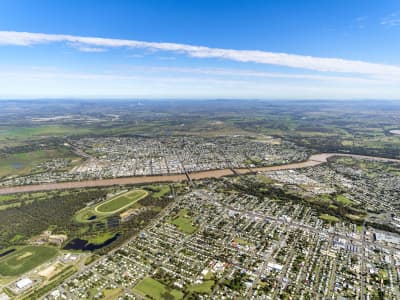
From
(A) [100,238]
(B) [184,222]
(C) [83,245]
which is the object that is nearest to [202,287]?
(B) [184,222]

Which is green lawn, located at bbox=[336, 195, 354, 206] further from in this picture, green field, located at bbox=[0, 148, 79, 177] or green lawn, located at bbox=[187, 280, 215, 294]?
green field, located at bbox=[0, 148, 79, 177]

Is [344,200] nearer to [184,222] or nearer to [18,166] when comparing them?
[184,222]

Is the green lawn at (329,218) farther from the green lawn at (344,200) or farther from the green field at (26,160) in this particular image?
the green field at (26,160)

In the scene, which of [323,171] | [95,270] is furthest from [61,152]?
[323,171]

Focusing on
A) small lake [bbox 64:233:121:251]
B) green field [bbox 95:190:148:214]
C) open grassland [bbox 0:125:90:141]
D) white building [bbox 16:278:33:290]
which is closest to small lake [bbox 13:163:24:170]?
green field [bbox 95:190:148:214]

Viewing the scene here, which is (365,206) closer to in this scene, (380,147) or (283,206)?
(283,206)

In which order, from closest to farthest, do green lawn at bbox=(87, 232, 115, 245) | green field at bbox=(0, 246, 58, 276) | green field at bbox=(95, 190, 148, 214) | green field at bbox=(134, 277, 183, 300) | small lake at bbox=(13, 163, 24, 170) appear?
green field at bbox=(134, 277, 183, 300)
green field at bbox=(0, 246, 58, 276)
green lawn at bbox=(87, 232, 115, 245)
green field at bbox=(95, 190, 148, 214)
small lake at bbox=(13, 163, 24, 170)
